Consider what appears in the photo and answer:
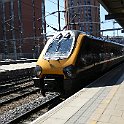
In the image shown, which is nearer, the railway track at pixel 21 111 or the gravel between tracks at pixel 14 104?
the railway track at pixel 21 111

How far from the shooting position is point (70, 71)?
36.4 feet

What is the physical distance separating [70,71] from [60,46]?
1.79 m

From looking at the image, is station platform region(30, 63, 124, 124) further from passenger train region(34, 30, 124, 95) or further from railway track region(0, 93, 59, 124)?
railway track region(0, 93, 59, 124)

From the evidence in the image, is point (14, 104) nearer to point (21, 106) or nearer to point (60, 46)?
point (21, 106)

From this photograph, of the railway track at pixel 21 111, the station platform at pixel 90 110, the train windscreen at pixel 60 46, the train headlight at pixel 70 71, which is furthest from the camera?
the train windscreen at pixel 60 46

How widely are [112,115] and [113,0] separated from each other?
13.6 meters

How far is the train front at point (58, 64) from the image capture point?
11.2 m

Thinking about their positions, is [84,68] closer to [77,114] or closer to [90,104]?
[90,104]

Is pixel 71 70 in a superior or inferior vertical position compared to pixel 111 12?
inferior

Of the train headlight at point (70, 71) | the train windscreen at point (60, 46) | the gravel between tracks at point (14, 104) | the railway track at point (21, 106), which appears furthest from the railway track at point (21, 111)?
the train windscreen at point (60, 46)

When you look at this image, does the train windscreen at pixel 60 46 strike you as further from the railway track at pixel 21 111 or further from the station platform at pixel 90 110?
the station platform at pixel 90 110

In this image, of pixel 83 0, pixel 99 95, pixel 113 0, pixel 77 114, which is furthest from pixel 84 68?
pixel 83 0

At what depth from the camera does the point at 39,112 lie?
A: 984cm

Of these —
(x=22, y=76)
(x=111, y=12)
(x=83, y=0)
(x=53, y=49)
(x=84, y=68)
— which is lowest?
(x=22, y=76)
